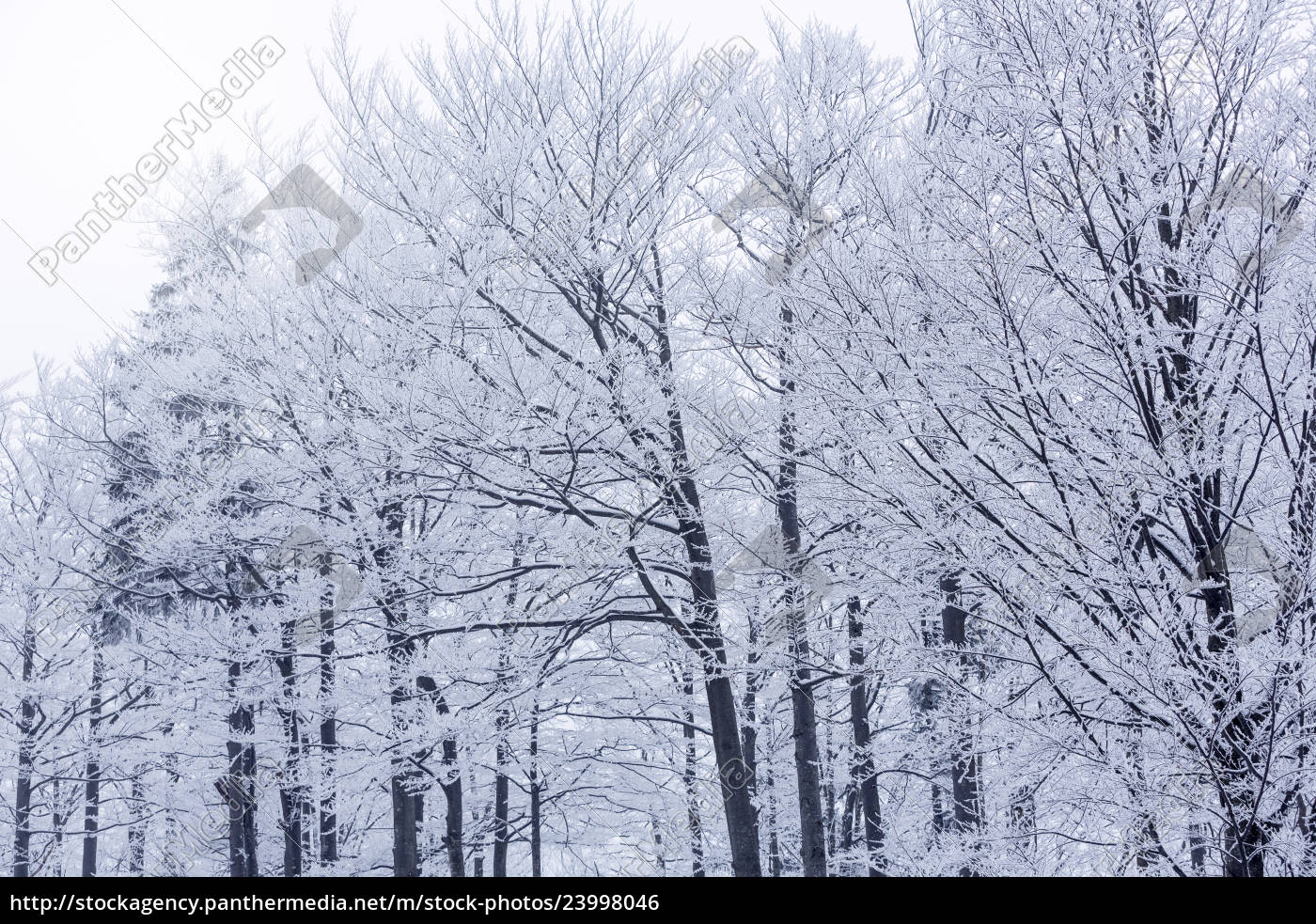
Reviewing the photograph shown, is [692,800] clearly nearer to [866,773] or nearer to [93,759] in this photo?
[866,773]

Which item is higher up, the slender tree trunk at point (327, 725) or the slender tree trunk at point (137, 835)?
the slender tree trunk at point (327, 725)

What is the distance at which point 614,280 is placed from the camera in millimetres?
6918

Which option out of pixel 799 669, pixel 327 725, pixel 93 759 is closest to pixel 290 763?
pixel 327 725

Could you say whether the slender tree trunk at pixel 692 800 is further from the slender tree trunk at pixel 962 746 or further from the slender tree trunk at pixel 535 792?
the slender tree trunk at pixel 962 746

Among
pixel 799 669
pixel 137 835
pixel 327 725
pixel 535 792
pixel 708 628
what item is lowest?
pixel 137 835

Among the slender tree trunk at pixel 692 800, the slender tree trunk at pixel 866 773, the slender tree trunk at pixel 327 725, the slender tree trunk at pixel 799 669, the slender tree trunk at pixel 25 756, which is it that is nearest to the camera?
the slender tree trunk at pixel 799 669

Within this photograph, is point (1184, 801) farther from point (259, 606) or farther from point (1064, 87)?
point (259, 606)

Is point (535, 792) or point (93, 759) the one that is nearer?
point (535, 792)

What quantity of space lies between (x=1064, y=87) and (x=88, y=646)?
565 inches

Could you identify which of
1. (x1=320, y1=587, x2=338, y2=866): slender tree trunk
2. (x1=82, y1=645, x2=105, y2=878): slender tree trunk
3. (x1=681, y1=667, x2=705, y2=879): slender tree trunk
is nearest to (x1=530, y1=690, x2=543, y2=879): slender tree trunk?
(x1=681, y1=667, x2=705, y2=879): slender tree trunk

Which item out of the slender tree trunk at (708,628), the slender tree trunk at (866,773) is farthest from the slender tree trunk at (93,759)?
the slender tree trunk at (866,773)
